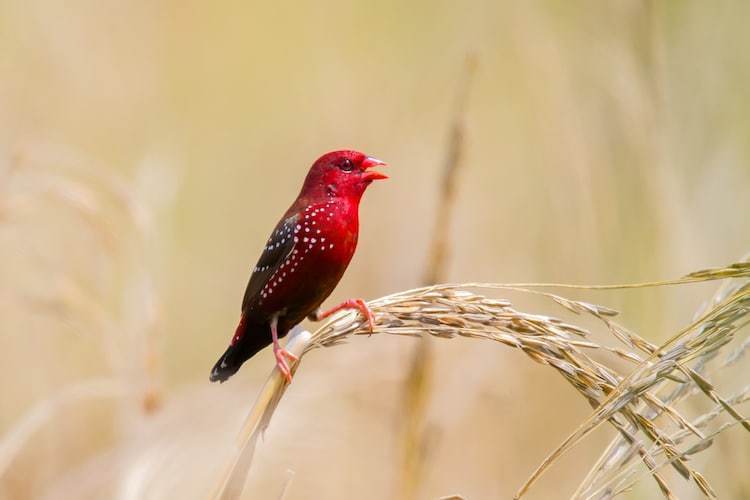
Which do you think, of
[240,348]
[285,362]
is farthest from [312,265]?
[285,362]

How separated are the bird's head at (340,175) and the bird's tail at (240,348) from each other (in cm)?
48

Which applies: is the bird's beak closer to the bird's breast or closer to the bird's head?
the bird's head

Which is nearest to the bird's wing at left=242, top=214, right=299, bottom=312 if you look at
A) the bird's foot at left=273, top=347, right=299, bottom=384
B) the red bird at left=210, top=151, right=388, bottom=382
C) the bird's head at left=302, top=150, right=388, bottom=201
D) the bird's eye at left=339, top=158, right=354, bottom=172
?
the red bird at left=210, top=151, right=388, bottom=382

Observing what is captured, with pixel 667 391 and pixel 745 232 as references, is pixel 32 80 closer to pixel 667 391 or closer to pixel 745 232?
pixel 745 232

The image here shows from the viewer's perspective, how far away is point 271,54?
8.16 meters

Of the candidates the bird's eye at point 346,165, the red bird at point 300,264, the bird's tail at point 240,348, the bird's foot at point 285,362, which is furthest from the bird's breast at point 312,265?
the bird's foot at point 285,362

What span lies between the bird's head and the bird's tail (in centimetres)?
48

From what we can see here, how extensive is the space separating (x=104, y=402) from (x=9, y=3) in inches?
94.6

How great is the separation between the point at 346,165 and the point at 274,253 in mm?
412

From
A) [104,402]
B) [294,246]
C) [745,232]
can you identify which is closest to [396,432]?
[294,246]

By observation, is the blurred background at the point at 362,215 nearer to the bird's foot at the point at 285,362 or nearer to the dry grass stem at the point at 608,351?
the bird's foot at the point at 285,362

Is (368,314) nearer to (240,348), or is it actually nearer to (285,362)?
(285,362)

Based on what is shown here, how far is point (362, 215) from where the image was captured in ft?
18.5

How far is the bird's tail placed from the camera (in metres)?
3.09
